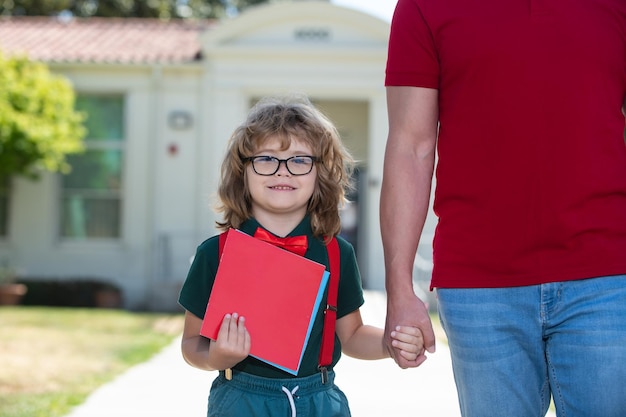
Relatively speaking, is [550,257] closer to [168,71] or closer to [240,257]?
[240,257]

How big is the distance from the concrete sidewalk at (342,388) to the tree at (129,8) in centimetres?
2163

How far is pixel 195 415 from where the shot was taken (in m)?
5.30

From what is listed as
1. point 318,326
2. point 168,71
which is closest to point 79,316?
point 168,71

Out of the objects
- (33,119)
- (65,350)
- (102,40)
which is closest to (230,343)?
(65,350)

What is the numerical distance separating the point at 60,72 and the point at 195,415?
929cm

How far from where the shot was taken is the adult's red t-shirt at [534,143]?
2.17m

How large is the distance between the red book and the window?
11255 millimetres

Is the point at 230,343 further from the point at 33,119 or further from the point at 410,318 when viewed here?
the point at 33,119

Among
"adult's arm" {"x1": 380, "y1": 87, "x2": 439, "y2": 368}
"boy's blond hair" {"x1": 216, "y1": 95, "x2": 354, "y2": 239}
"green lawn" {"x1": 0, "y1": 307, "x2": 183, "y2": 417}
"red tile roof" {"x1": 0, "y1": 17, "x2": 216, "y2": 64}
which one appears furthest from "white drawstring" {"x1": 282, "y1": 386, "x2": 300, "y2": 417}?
"red tile roof" {"x1": 0, "y1": 17, "x2": 216, "y2": 64}

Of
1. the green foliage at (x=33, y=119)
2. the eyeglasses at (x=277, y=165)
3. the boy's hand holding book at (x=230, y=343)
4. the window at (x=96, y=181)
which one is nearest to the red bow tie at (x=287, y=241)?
the eyeglasses at (x=277, y=165)

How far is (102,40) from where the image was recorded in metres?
14.2

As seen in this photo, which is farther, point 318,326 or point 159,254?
point 159,254

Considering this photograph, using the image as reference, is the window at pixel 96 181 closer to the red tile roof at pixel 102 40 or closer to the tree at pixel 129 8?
the red tile roof at pixel 102 40

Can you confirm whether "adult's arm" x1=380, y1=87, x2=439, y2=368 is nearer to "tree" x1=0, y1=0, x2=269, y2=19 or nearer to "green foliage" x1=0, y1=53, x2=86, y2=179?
"green foliage" x1=0, y1=53, x2=86, y2=179
